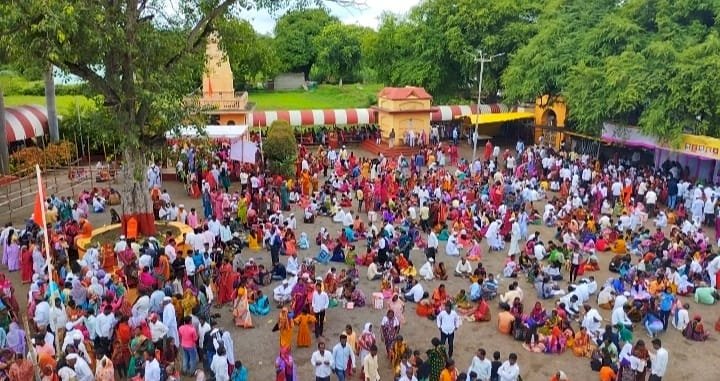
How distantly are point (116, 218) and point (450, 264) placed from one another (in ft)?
29.1

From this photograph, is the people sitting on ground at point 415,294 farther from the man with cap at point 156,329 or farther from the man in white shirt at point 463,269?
the man with cap at point 156,329

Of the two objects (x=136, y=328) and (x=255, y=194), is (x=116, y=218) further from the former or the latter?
(x=136, y=328)

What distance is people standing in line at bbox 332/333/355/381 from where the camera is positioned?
32.3 feet

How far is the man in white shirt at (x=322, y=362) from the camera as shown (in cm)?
952

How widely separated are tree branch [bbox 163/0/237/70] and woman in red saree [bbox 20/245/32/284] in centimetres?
495

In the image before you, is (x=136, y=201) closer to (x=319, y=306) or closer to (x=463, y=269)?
(x=319, y=306)

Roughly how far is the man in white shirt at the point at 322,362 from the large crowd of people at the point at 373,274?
0.03m

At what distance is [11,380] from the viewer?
28.0 feet

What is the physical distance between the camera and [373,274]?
48.0 feet

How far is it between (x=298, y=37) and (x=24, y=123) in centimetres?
4727

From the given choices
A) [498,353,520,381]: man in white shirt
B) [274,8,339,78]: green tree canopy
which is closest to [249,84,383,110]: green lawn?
[274,8,339,78]: green tree canopy

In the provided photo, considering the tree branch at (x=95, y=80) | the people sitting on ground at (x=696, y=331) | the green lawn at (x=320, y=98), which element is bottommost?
the people sitting on ground at (x=696, y=331)

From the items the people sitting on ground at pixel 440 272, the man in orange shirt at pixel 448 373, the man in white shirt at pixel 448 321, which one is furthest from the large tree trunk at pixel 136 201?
the man in orange shirt at pixel 448 373

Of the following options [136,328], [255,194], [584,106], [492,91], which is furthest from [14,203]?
[492,91]
